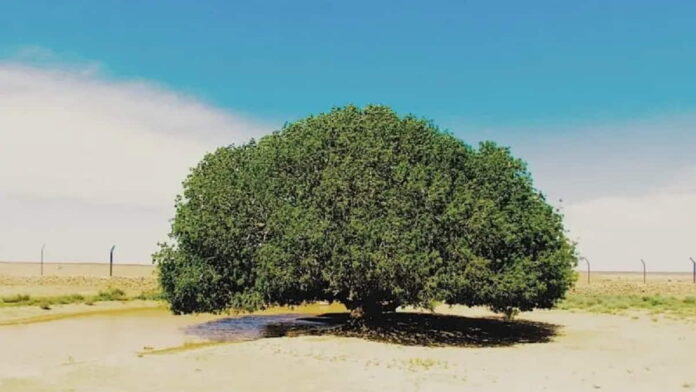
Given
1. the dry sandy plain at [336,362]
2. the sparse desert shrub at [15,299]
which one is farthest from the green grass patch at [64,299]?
the dry sandy plain at [336,362]

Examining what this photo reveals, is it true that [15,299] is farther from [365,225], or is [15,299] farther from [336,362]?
[336,362]

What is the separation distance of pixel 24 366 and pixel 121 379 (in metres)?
5.51

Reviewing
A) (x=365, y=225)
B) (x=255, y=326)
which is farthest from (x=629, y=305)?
(x=365, y=225)

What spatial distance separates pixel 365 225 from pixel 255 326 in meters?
15.0

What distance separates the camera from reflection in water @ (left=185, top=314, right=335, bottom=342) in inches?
1352

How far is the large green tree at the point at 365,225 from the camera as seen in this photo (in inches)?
1080

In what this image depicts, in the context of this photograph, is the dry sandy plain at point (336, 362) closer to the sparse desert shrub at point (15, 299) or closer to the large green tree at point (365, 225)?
the large green tree at point (365, 225)

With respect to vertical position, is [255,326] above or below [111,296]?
below

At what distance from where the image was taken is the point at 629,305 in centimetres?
5175

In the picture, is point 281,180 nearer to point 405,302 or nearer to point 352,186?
point 352,186

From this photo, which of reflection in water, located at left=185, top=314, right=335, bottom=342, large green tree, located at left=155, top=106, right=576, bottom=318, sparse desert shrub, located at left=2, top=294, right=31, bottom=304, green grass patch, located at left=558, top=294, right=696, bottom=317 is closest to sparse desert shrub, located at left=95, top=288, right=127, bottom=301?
sparse desert shrub, located at left=2, top=294, right=31, bottom=304

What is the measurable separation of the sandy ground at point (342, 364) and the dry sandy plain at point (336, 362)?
0.12 ft

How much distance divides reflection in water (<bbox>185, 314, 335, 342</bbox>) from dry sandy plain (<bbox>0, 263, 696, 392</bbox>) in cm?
144

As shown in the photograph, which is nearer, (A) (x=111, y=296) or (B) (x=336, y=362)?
(B) (x=336, y=362)
